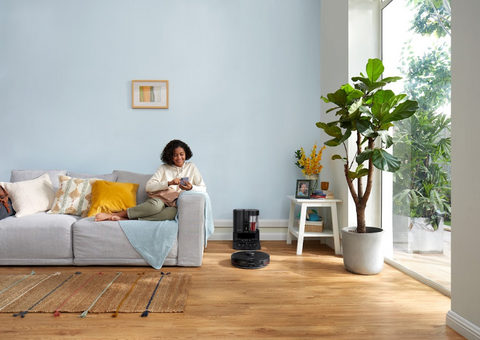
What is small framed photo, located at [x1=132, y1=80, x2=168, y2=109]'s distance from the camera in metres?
3.91

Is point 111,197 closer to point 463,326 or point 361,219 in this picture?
point 361,219

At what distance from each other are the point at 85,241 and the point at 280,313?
181 cm

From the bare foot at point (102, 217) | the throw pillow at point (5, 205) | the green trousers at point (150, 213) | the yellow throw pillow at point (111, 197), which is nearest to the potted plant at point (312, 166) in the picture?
the green trousers at point (150, 213)

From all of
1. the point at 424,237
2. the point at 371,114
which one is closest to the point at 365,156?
the point at 371,114

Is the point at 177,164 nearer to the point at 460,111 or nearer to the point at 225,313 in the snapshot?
the point at 225,313

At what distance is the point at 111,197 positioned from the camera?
3207 mm

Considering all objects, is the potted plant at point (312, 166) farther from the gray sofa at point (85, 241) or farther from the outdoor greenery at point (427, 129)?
the gray sofa at point (85, 241)

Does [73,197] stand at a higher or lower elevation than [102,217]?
higher

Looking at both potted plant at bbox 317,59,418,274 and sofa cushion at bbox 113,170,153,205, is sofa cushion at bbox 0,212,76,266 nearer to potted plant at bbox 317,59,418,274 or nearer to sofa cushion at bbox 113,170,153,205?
sofa cushion at bbox 113,170,153,205

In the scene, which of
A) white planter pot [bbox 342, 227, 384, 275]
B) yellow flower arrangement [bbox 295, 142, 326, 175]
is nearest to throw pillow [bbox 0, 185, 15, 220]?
yellow flower arrangement [bbox 295, 142, 326, 175]

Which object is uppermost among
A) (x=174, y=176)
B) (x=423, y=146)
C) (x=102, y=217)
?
(x=423, y=146)

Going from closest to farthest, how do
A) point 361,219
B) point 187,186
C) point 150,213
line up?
point 361,219, point 150,213, point 187,186

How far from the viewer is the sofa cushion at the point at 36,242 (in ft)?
9.35

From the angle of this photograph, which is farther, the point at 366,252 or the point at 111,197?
the point at 111,197
